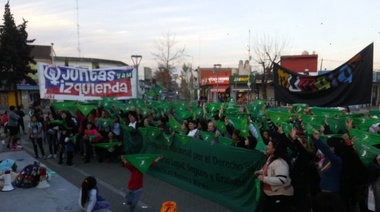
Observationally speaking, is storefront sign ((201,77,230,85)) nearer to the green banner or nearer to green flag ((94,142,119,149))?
green flag ((94,142,119,149))

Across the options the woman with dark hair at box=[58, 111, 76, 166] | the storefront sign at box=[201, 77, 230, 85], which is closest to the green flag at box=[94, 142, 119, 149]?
the woman with dark hair at box=[58, 111, 76, 166]

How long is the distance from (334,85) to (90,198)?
5457 millimetres

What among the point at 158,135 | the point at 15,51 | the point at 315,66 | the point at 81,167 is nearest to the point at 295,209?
the point at 158,135

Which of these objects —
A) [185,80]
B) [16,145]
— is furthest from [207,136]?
[185,80]

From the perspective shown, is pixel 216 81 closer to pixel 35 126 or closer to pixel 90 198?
pixel 35 126

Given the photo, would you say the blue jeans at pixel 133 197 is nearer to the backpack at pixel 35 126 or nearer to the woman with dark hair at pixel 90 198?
the woman with dark hair at pixel 90 198

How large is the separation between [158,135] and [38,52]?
4722 centimetres

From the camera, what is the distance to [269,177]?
5.11 metres

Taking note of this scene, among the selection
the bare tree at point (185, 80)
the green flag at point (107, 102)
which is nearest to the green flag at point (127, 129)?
the green flag at point (107, 102)

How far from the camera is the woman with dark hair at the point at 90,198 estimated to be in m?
6.53

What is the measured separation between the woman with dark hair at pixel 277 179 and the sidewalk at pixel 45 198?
407 cm

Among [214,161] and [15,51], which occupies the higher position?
[15,51]

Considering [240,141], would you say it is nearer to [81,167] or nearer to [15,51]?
[81,167]

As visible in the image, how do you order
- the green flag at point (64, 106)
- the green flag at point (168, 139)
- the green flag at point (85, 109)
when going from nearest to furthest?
the green flag at point (168, 139) < the green flag at point (85, 109) < the green flag at point (64, 106)
